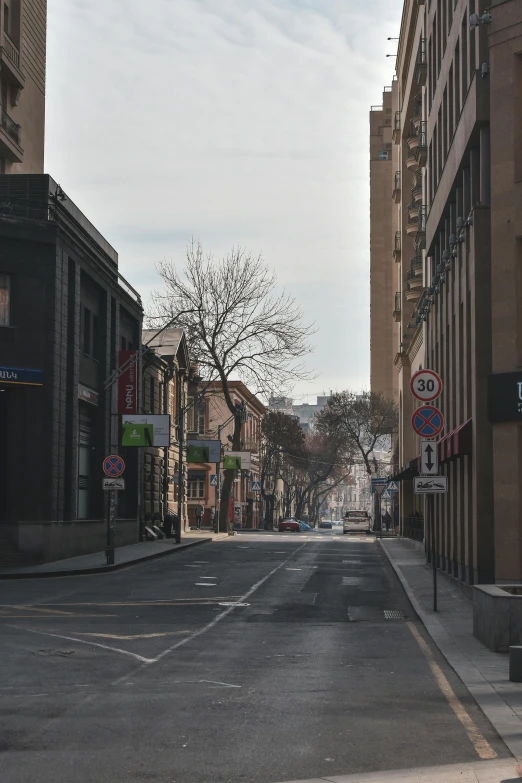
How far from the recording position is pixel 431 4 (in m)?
37.8

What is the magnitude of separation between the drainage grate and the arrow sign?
2603mm

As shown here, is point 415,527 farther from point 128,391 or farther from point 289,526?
point 289,526

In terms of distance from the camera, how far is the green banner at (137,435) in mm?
42750

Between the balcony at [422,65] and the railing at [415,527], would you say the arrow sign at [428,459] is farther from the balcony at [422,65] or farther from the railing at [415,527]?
the railing at [415,527]

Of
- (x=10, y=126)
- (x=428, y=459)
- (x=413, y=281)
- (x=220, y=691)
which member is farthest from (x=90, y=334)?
(x=220, y=691)

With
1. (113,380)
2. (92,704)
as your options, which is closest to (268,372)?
(113,380)

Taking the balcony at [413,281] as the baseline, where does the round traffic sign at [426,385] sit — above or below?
below

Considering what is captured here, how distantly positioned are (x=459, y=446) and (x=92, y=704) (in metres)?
14.6

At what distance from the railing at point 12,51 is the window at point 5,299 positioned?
13.7 metres

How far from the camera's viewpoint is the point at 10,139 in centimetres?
4391

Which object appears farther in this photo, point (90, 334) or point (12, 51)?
point (12, 51)

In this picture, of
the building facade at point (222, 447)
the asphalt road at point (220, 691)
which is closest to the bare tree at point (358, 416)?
the building facade at point (222, 447)

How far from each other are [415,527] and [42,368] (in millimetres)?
25741

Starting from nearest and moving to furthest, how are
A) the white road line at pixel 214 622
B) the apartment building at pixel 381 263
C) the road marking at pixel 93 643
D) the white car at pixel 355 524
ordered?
the road marking at pixel 93 643
the white road line at pixel 214 622
the white car at pixel 355 524
the apartment building at pixel 381 263
